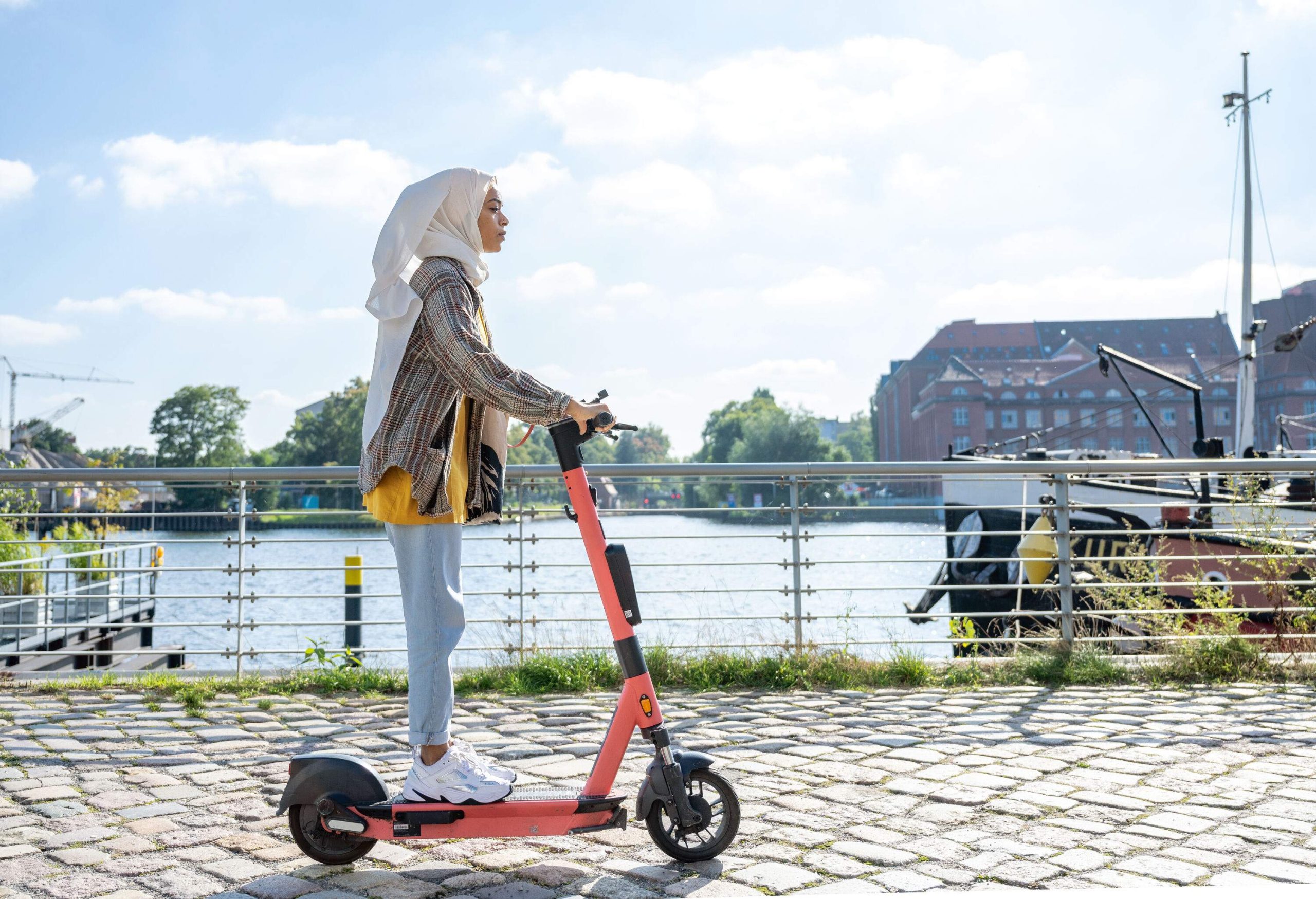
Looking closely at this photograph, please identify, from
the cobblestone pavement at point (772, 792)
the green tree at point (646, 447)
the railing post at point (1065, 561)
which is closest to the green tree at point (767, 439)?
the green tree at point (646, 447)

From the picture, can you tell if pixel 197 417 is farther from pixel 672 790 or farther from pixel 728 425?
pixel 672 790

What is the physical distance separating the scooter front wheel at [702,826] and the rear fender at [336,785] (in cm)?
70

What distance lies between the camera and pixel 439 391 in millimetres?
2805

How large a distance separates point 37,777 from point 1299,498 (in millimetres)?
9147

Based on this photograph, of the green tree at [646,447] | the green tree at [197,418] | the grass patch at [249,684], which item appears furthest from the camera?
the green tree at [646,447]

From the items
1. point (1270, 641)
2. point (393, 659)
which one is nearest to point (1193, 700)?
point (1270, 641)

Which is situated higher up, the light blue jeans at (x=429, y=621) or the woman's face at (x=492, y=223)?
the woman's face at (x=492, y=223)

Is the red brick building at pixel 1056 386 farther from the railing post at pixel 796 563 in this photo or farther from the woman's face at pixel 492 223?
the woman's face at pixel 492 223

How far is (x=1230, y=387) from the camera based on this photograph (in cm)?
8481

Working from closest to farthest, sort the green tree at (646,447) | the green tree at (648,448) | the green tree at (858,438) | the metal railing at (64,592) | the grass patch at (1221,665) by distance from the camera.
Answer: the grass patch at (1221,665) < the metal railing at (64,592) < the green tree at (646,447) < the green tree at (648,448) < the green tree at (858,438)

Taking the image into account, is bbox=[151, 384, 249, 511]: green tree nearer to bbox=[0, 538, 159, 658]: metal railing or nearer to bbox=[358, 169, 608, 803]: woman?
bbox=[0, 538, 159, 658]: metal railing

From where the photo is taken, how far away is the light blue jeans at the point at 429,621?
9.02ft

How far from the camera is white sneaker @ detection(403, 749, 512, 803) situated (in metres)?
2.74

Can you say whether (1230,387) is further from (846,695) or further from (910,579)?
(846,695)
